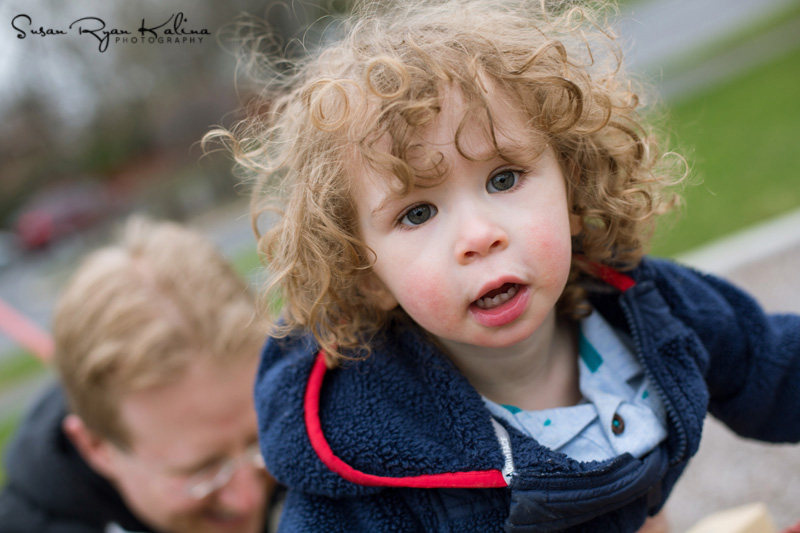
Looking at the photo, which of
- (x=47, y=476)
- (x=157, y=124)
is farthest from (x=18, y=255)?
(x=47, y=476)

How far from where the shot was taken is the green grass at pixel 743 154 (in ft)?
15.9

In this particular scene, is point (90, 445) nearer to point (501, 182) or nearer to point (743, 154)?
point (501, 182)

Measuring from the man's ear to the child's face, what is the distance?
1.60 metres

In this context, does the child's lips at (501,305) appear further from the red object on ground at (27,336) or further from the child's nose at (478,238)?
the red object on ground at (27,336)

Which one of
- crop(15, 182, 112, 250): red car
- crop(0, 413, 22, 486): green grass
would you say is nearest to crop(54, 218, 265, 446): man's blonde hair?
crop(0, 413, 22, 486): green grass

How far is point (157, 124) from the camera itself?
2248 centimetres

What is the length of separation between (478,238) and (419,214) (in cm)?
14

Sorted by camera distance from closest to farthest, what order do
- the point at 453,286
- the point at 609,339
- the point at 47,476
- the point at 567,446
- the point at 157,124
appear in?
1. the point at 453,286
2. the point at 567,446
3. the point at 609,339
4. the point at 47,476
5. the point at 157,124

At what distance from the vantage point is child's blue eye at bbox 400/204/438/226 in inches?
47.9

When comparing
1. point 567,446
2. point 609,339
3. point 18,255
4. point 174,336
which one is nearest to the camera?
point 567,446

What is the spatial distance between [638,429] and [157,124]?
23202 mm

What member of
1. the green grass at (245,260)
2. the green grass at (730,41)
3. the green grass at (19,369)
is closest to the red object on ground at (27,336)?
→ the green grass at (19,369)

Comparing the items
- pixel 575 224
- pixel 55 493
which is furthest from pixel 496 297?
pixel 55 493

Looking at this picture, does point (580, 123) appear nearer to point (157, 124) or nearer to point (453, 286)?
point (453, 286)
